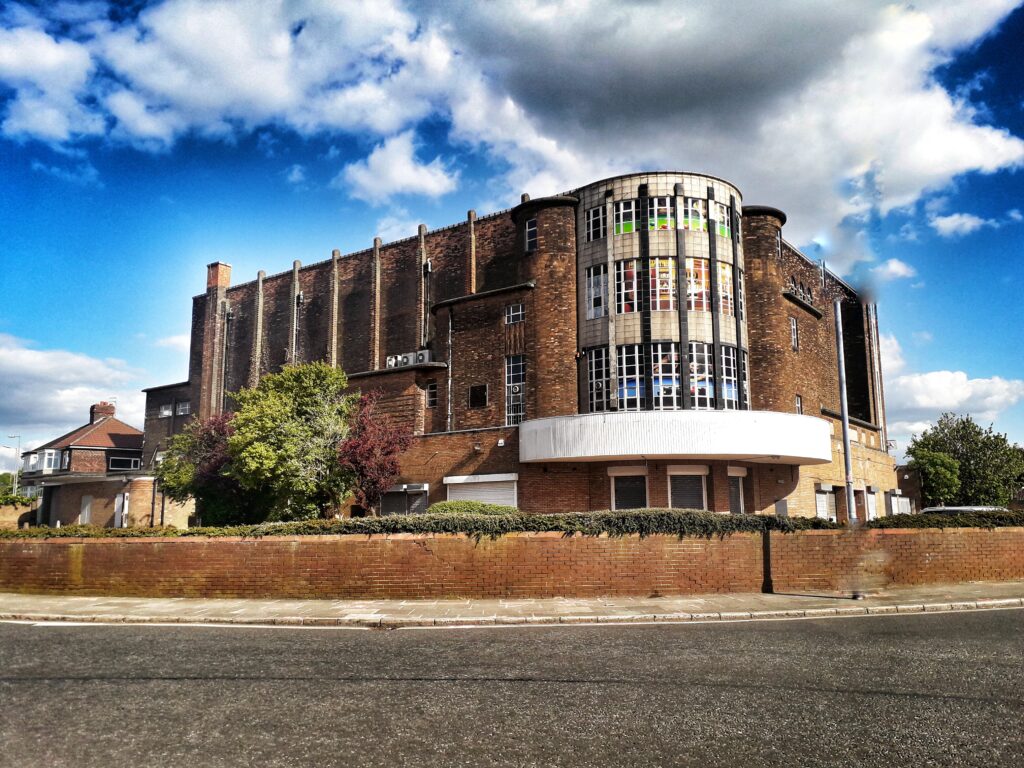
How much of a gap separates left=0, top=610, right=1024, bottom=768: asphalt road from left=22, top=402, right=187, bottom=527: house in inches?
1356

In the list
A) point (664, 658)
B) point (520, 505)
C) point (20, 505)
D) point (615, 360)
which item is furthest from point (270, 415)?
point (20, 505)

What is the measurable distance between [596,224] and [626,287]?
10.8ft

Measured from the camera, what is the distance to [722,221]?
3198cm

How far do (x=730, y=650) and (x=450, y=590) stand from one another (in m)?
7.06

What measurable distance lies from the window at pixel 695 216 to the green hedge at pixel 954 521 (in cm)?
1610

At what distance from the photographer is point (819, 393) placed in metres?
37.8

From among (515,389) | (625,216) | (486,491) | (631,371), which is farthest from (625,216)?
(486,491)

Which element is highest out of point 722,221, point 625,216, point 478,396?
point 625,216

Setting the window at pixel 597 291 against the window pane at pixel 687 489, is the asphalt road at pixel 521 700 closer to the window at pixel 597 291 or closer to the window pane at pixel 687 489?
the window pane at pixel 687 489

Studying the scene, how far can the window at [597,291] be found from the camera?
104 feet

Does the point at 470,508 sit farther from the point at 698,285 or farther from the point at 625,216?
the point at 625,216

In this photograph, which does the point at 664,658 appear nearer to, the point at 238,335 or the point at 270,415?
the point at 270,415

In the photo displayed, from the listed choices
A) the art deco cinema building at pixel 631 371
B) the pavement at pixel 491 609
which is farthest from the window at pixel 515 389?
the pavement at pixel 491 609

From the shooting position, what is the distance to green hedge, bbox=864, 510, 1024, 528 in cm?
1774
